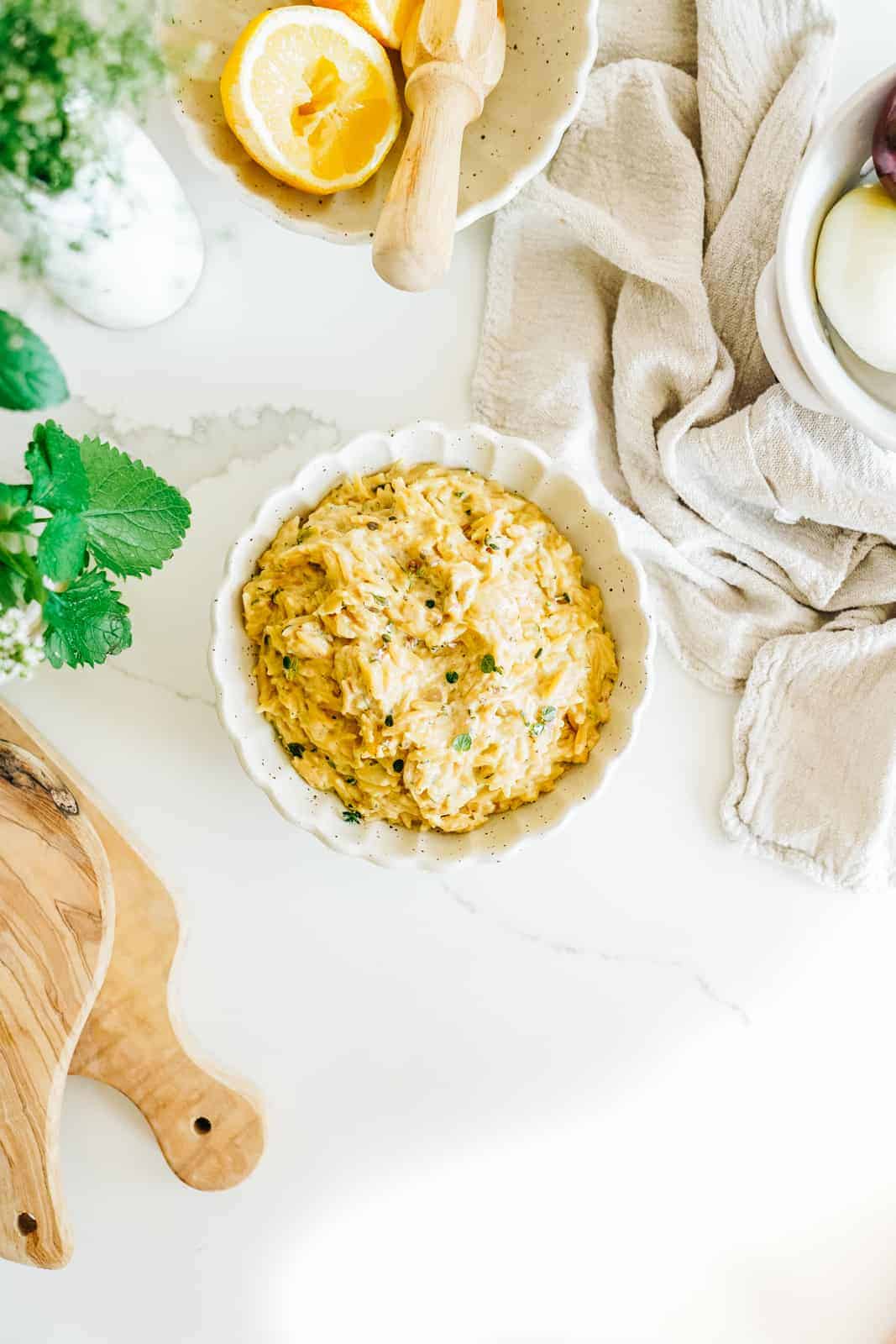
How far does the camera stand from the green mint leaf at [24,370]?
0.79 m

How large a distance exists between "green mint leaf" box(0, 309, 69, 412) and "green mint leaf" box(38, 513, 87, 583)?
0.18 meters

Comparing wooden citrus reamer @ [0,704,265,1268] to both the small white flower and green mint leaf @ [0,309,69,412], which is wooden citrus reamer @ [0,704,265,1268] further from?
green mint leaf @ [0,309,69,412]

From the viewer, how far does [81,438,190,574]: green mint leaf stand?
105cm

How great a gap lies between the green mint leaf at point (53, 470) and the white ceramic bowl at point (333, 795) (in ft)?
0.65

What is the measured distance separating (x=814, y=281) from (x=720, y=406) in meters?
0.19

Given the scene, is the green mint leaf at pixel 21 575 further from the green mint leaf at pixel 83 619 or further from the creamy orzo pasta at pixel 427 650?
the creamy orzo pasta at pixel 427 650

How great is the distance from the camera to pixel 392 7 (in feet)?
3.65

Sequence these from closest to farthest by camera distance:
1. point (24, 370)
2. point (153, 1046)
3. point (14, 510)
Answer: point (24, 370), point (14, 510), point (153, 1046)

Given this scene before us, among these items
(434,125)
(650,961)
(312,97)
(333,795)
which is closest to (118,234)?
(312,97)

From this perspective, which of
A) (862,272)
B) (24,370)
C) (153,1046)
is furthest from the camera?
(153,1046)

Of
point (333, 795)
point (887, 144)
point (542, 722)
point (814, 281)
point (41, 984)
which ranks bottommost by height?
point (41, 984)

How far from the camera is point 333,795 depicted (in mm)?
1180

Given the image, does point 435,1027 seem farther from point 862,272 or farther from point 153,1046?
point 862,272

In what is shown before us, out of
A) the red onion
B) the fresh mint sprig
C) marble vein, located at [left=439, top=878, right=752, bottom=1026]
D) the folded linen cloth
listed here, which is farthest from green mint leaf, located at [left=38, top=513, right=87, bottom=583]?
the red onion
